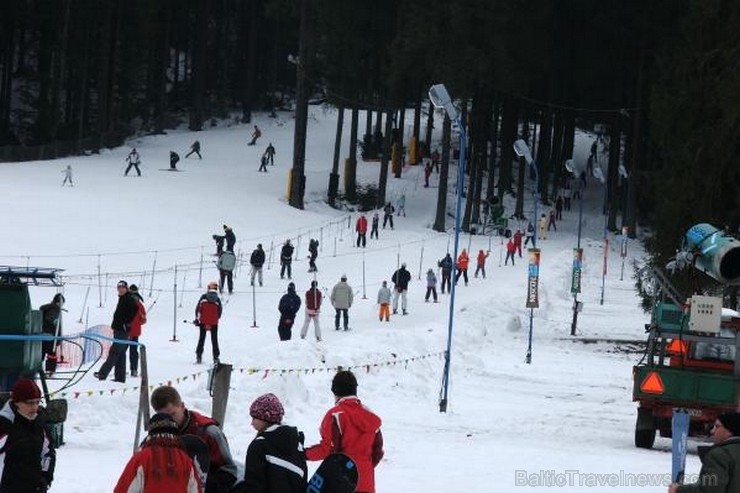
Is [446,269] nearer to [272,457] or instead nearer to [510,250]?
[510,250]

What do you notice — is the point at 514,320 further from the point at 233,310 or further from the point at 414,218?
the point at 414,218

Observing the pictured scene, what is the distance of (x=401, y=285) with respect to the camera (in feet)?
110

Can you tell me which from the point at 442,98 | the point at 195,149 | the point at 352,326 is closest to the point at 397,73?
the point at 195,149

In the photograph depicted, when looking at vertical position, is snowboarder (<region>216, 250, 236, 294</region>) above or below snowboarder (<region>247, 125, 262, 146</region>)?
below

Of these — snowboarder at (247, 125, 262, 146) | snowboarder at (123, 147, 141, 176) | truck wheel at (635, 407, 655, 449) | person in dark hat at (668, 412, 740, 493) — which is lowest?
truck wheel at (635, 407, 655, 449)

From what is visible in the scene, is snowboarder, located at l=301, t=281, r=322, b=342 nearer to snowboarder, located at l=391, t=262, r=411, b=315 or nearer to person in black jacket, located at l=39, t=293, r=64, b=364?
snowboarder, located at l=391, t=262, r=411, b=315

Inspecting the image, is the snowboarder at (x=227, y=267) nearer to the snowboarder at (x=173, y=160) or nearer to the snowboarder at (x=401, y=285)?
the snowboarder at (x=401, y=285)

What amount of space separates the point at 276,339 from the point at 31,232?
1586cm

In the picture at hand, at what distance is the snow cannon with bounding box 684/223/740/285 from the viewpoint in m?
15.7

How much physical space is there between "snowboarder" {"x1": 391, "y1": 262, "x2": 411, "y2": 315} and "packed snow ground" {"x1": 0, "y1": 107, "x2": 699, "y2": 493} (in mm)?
642

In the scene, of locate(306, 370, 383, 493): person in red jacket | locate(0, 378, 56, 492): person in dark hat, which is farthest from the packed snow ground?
locate(0, 378, 56, 492): person in dark hat

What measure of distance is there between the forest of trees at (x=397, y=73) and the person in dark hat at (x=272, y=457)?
24.2m

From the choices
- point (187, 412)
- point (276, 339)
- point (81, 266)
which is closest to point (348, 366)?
point (276, 339)

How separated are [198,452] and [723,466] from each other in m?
2.99
